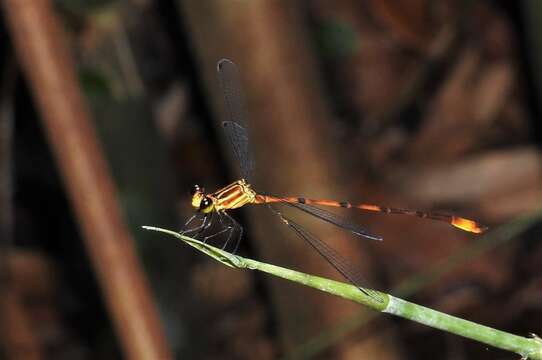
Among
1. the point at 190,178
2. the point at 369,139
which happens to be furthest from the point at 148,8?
the point at 369,139

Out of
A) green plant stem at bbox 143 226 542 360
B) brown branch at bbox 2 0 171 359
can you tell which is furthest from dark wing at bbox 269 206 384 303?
brown branch at bbox 2 0 171 359

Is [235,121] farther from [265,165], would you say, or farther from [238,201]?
[265,165]

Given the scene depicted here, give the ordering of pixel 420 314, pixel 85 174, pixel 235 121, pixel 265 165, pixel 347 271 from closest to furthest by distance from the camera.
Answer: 1. pixel 420 314
2. pixel 347 271
3. pixel 85 174
4. pixel 235 121
5. pixel 265 165

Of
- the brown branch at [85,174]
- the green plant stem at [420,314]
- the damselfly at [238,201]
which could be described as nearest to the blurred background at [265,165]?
the brown branch at [85,174]

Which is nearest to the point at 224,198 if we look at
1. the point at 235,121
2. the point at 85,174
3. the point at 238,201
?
the point at 238,201

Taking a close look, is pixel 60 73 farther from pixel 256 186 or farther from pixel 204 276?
pixel 204 276

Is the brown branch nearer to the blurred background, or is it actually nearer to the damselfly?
the blurred background

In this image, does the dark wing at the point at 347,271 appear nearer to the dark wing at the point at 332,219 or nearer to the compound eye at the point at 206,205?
the dark wing at the point at 332,219
